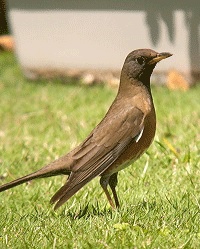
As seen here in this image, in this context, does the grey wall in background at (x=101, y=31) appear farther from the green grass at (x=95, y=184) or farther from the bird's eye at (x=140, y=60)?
the bird's eye at (x=140, y=60)

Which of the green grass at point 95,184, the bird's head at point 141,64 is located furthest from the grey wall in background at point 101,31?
the bird's head at point 141,64

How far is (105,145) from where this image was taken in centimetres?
426

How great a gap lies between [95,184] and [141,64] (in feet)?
3.89

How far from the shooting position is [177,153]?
5422mm

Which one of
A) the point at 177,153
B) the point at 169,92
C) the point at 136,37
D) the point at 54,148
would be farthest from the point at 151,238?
the point at 136,37

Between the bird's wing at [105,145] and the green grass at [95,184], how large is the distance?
296mm

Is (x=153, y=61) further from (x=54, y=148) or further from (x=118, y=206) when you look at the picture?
(x=54, y=148)

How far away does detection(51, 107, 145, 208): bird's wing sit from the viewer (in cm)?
417

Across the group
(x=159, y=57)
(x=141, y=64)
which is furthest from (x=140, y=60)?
(x=159, y=57)

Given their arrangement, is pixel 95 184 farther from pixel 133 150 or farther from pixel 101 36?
pixel 101 36

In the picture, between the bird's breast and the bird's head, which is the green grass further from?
the bird's head

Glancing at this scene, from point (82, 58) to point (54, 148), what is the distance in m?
3.50

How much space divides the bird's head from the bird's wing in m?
0.31

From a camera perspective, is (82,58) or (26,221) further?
(82,58)
